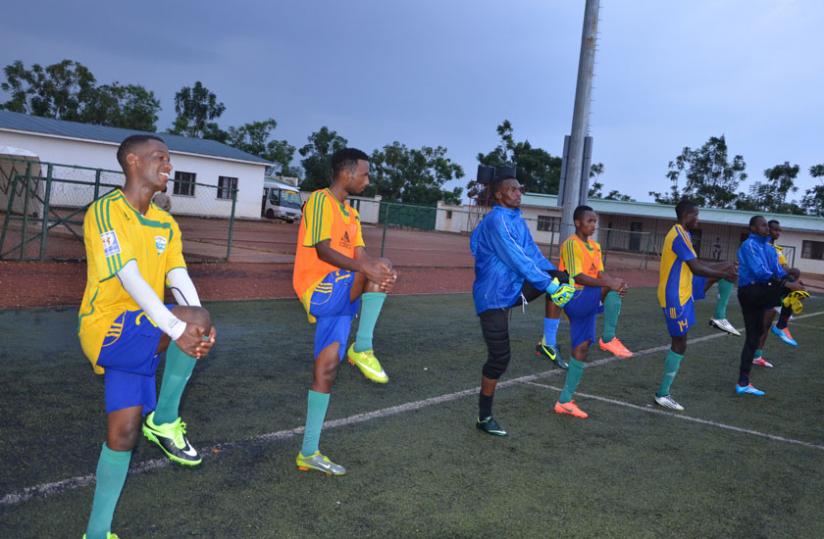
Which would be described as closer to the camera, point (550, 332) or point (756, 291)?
point (756, 291)

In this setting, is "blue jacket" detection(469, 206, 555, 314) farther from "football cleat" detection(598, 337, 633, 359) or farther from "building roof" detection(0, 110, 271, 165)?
"building roof" detection(0, 110, 271, 165)

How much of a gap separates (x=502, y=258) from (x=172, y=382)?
7.63 feet

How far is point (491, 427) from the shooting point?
17.0ft

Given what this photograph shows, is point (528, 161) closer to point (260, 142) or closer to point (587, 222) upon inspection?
point (260, 142)

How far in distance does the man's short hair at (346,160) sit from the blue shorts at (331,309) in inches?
Answer: 26.0

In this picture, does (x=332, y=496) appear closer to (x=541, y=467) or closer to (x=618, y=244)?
(x=541, y=467)

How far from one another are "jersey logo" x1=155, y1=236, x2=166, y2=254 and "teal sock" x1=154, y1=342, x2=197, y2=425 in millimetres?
917

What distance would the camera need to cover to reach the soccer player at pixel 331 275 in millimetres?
4105

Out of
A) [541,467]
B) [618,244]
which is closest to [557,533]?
[541,467]

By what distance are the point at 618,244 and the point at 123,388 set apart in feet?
163

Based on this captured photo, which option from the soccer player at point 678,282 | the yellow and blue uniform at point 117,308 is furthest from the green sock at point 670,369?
the yellow and blue uniform at point 117,308

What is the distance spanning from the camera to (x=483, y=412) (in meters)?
5.25

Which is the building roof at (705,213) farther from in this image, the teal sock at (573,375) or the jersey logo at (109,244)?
the jersey logo at (109,244)

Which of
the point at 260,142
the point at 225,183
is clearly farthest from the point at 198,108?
the point at 225,183
